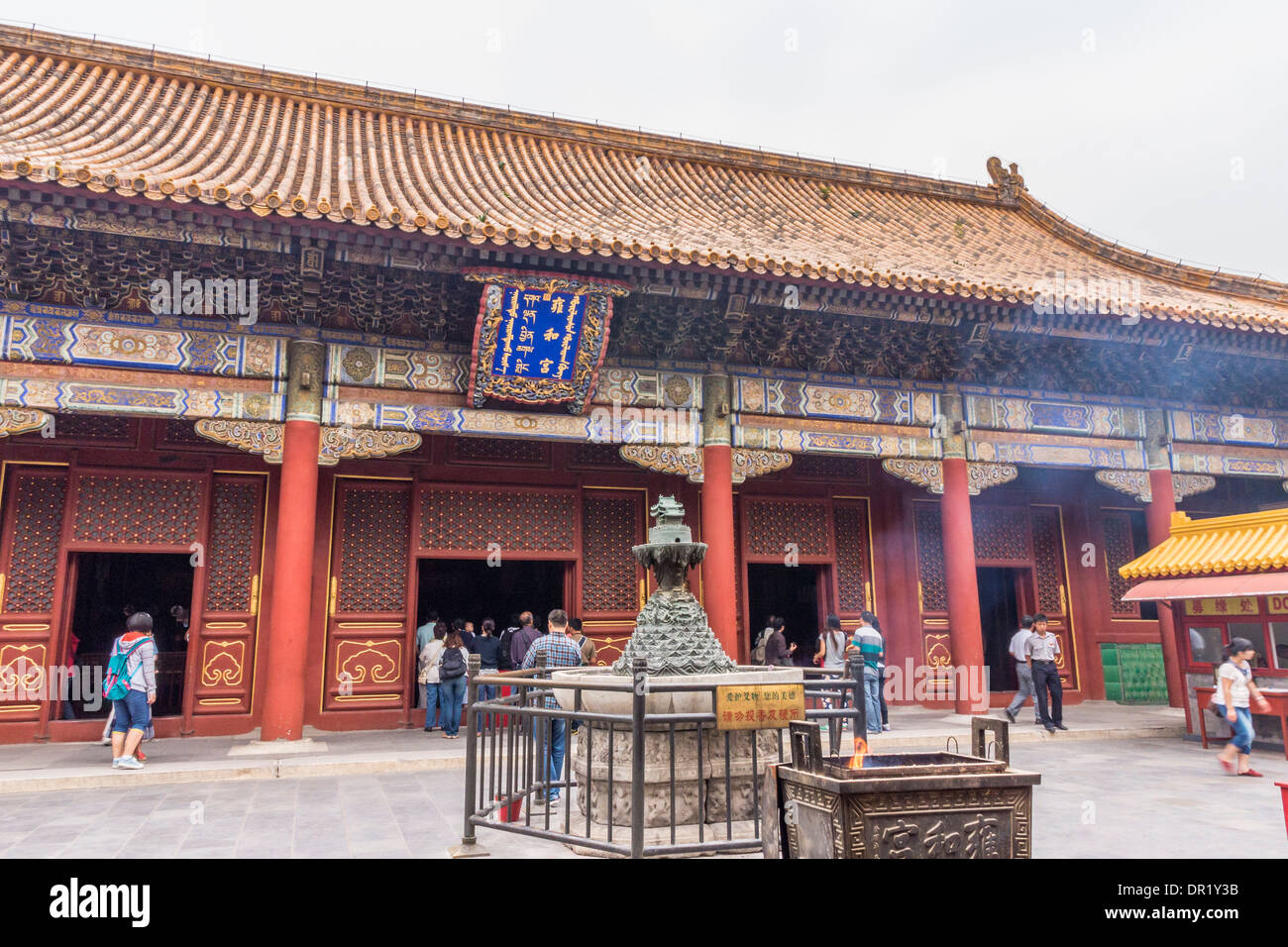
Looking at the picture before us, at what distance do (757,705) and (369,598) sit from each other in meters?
6.51

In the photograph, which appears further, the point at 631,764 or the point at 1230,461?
the point at 1230,461

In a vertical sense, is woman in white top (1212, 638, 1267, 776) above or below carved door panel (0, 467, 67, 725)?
below

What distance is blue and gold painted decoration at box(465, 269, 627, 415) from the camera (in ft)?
25.3

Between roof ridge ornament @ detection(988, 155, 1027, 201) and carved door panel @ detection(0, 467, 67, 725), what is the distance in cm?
1456

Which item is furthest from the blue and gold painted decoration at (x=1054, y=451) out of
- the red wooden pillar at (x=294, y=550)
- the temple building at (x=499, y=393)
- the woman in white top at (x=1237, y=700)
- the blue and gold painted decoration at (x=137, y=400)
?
the blue and gold painted decoration at (x=137, y=400)

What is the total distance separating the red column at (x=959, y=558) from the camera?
9.55 meters

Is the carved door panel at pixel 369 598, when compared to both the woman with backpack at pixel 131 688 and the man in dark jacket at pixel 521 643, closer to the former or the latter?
the man in dark jacket at pixel 521 643

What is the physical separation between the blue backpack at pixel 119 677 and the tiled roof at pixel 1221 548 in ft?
31.9

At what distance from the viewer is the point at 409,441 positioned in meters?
8.01

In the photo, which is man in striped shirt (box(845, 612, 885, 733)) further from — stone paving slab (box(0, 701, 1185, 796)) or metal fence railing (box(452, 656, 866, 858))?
metal fence railing (box(452, 656, 866, 858))

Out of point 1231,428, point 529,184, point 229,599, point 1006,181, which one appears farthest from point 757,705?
point 1006,181

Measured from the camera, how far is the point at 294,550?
7.50m

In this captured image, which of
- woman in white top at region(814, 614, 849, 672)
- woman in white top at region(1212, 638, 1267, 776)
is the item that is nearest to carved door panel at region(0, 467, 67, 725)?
woman in white top at region(814, 614, 849, 672)

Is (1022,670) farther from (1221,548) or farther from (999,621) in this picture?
(999,621)
